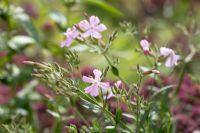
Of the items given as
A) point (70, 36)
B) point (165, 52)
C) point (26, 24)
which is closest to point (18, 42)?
point (26, 24)

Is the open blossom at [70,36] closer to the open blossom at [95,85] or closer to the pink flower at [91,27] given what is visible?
the pink flower at [91,27]

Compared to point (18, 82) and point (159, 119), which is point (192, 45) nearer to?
point (159, 119)

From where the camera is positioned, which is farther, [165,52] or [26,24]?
[26,24]

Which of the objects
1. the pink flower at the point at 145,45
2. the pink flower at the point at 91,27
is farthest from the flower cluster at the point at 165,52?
the pink flower at the point at 91,27

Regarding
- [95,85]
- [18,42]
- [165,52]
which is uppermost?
[18,42]

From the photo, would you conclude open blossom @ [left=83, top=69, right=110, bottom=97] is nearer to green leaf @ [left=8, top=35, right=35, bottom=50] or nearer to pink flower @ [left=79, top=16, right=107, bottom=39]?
pink flower @ [left=79, top=16, right=107, bottom=39]

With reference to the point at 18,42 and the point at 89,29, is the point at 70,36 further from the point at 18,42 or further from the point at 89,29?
the point at 18,42

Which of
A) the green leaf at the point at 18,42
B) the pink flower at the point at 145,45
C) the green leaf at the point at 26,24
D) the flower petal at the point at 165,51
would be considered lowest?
the flower petal at the point at 165,51

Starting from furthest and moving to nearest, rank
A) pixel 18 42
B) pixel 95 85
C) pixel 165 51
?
pixel 18 42, pixel 165 51, pixel 95 85

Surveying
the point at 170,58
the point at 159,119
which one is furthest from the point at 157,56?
the point at 159,119

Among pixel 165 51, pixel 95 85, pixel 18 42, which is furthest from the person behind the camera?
pixel 18 42

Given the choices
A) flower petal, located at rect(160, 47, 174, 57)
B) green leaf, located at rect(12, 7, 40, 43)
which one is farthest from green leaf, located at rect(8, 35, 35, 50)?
flower petal, located at rect(160, 47, 174, 57)
